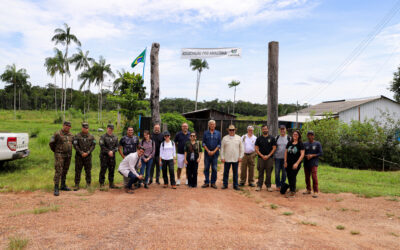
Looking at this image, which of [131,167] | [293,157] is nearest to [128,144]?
[131,167]

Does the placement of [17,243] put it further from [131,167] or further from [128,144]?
[128,144]

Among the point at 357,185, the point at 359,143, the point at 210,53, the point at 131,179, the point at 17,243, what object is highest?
the point at 210,53

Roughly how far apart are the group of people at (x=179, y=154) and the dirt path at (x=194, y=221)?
1.62 ft

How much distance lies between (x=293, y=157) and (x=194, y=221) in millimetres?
3329

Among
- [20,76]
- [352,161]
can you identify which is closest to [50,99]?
[20,76]

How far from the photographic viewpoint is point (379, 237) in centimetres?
439

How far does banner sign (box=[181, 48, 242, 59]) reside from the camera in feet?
28.4

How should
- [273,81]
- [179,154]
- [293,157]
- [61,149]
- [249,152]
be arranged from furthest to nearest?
[273,81] < [249,152] < [179,154] < [293,157] < [61,149]

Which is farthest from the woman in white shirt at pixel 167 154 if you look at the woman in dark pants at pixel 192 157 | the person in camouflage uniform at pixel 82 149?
the person in camouflage uniform at pixel 82 149

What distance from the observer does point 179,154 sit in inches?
302

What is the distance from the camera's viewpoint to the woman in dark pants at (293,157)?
271 inches

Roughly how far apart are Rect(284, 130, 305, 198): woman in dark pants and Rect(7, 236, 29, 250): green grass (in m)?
5.46

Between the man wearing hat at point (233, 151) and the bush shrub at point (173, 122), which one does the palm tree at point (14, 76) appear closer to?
the bush shrub at point (173, 122)

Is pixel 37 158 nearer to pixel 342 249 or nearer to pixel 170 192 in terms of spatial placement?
pixel 170 192
